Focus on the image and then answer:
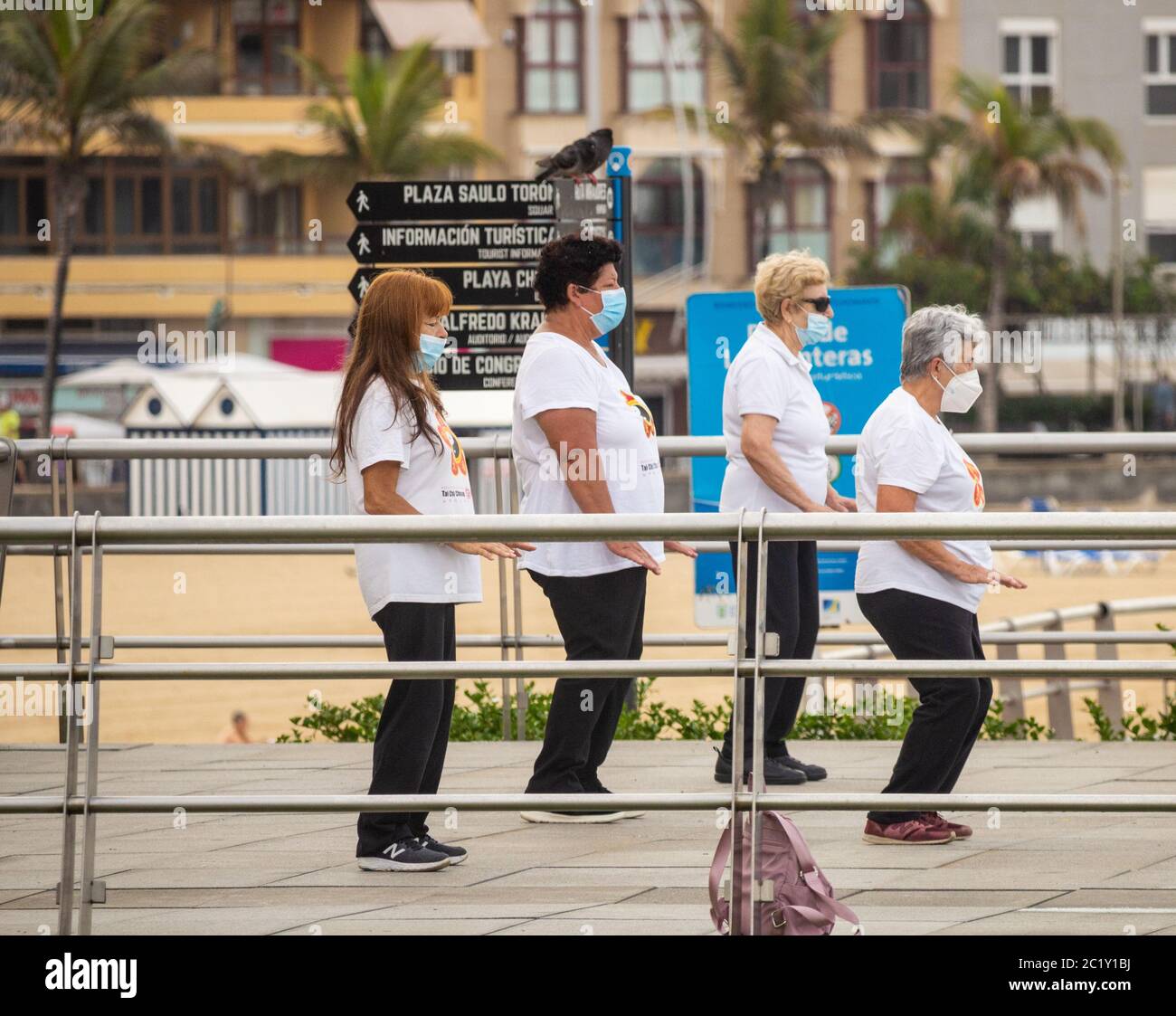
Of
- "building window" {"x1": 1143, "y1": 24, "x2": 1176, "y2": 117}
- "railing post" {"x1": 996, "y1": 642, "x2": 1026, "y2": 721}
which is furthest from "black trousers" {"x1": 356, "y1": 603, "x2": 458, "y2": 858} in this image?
"building window" {"x1": 1143, "y1": 24, "x2": 1176, "y2": 117}

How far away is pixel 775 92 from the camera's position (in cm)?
4750

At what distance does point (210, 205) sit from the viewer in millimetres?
51688

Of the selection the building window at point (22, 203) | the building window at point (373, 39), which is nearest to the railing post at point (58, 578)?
the building window at point (22, 203)

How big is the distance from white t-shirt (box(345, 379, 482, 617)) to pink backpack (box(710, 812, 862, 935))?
1.31 m

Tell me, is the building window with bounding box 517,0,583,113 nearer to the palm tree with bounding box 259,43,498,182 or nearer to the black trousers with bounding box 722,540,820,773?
the palm tree with bounding box 259,43,498,182

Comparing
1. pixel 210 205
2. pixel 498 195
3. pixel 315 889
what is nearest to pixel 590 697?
pixel 315 889

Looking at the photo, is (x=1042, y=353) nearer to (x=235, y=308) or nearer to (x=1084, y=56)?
(x=1084, y=56)

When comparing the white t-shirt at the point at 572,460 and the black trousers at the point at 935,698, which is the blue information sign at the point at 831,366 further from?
the black trousers at the point at 935,698

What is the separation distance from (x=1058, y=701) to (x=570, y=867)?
5233 mm

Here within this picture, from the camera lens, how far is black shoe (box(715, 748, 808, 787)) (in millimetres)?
6879

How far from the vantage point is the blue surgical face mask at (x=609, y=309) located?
647cm

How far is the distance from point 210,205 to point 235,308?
117 inches

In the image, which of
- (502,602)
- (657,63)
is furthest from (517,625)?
(657,63)
